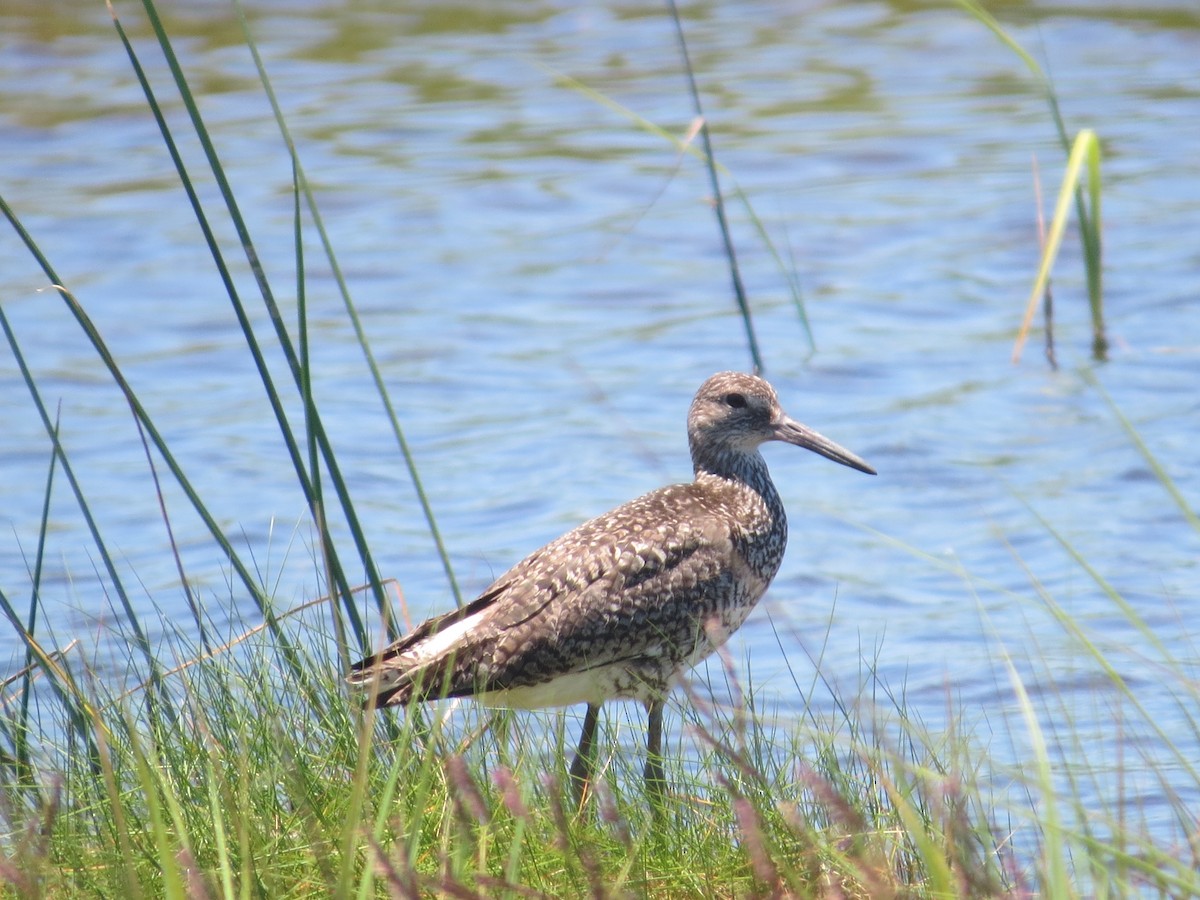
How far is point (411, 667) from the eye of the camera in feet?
15.7

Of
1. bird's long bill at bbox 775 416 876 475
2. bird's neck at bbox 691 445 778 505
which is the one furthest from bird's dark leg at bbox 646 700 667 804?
bird's long bill at bbox 775 416 876 475

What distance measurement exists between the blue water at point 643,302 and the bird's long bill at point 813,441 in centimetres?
47

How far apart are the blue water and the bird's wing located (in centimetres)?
44

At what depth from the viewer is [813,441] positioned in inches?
247

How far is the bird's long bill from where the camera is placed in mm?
6207

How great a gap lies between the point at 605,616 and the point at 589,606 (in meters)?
0.06

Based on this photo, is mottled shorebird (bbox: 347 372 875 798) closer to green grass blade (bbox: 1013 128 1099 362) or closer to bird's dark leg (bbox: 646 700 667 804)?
bird's dark leg (bbox: 646 700 667 804)

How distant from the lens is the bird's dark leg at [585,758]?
4621mm

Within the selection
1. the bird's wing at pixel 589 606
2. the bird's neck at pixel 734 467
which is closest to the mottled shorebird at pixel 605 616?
the bird's wing at pixel 589 606

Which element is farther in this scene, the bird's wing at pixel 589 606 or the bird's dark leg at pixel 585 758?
the bird's wing at pixel 589 606

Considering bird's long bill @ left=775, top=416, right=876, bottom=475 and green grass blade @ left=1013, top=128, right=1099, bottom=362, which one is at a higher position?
green grass blade @ left=1013, top=128, right=1099, bottom=362

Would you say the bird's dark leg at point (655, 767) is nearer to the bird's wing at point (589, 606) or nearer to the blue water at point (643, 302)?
the bird's wing at point (589, 606)

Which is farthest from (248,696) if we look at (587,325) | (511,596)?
(587,325)

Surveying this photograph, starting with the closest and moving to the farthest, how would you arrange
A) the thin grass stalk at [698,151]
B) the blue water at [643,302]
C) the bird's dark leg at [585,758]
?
1. the bird's dark leg at [585,758]
2. the thin grass stalk at [698,151]
3. the blue water at [643,302]
